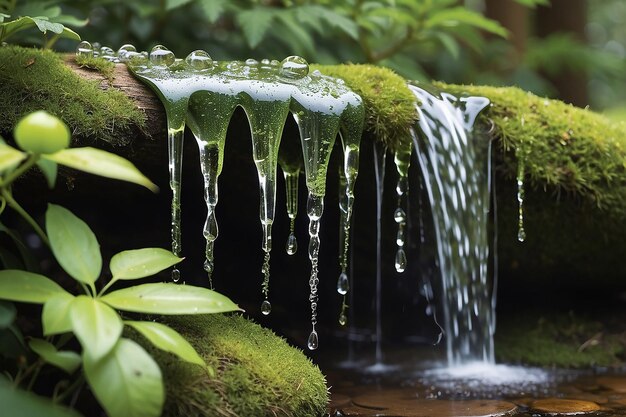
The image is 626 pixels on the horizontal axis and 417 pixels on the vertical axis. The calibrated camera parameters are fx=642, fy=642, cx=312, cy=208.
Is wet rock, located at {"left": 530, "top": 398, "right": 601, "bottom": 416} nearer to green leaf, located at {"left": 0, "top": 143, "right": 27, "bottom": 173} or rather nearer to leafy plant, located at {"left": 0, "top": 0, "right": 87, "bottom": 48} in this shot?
green leaf, located at {"left": 0, "top": 143, "right": 27, "bottom": 173}

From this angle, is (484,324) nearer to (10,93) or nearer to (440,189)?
(440,189)

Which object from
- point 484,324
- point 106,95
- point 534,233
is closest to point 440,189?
point 534,233

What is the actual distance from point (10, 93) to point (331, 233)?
5.54 ft

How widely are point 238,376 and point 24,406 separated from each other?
68cm

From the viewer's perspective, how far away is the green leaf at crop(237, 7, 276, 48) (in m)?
3.34

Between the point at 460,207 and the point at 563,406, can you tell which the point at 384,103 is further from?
the point at 563,406

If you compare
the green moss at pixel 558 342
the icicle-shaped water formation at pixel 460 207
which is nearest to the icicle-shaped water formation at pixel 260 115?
the icicle-shaped water formation at pixel 460 207

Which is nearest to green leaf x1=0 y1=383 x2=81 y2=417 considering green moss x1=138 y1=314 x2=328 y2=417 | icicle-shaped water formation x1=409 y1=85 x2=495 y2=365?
green moss x1=138 y1=314 x2=328 y2=417

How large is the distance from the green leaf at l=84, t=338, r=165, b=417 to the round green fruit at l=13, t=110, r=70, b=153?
544 millimetres

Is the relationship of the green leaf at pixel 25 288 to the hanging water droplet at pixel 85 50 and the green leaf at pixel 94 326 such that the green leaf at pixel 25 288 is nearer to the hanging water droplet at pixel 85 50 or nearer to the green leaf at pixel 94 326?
the green leaf at pixel 94 326

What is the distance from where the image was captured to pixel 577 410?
8.03ft

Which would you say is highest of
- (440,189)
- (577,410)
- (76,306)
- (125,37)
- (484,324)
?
(125,37)

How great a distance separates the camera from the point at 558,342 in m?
3.45

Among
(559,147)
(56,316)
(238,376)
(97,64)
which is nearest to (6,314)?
(56,316)
